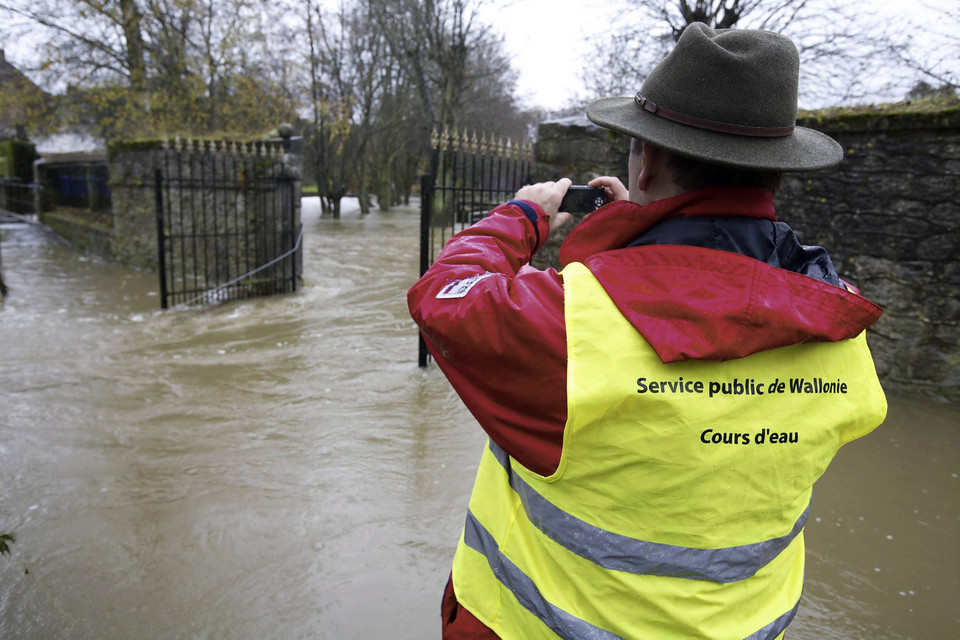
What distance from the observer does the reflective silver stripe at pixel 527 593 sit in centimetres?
128

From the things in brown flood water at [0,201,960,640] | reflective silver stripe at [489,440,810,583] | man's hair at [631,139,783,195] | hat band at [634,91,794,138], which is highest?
hat band at [634,91,794,138]

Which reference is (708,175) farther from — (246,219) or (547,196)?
(246,219)

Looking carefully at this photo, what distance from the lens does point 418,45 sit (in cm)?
2236

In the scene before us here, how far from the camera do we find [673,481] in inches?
45.6

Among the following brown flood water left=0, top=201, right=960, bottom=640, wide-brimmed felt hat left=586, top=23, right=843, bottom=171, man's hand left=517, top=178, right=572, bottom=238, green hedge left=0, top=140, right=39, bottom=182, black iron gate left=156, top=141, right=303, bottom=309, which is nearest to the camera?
wide-brimmed felt hat left=586, top=23, right=843, bottom=171

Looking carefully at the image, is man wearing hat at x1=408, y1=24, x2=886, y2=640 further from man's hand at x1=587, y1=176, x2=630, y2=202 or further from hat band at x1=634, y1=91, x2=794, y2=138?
man's hand at x1=587, y1=176, x2=630, y2=202

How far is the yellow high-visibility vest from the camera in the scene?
1.11 m

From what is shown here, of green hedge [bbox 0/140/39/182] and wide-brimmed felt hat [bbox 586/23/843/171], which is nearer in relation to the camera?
wide-brimmed felt hat [bbox 586/23/843/171]

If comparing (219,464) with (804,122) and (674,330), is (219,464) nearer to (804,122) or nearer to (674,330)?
(674,330)

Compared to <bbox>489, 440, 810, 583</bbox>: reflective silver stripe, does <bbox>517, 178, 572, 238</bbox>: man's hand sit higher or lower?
higher

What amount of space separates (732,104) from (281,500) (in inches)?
144

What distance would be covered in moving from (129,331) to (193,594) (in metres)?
6.31

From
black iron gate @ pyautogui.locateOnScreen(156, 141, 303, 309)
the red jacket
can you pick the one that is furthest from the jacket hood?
black iron gate @ pyautogui.locateOnScreen(156, 141, 303, 309)

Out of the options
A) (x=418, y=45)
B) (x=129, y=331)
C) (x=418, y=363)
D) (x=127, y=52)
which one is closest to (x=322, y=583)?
(x=418, y=363)
